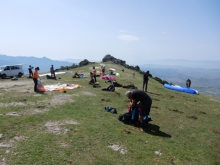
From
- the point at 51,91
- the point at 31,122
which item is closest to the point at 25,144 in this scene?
the point at 31,122

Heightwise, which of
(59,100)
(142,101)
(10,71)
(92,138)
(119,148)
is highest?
(10,71)

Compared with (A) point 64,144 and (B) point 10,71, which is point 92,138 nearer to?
(A) point 64,144

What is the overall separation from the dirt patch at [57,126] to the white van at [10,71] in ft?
110

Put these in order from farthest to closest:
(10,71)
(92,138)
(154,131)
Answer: (10,71) < (154,131) < (92,138)

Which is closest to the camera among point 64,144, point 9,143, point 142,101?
point 9,143

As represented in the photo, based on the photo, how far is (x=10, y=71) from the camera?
137ft

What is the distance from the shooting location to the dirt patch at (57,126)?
11.1m

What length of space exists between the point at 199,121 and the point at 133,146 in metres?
9.67

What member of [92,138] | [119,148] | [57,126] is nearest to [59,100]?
[57,126]

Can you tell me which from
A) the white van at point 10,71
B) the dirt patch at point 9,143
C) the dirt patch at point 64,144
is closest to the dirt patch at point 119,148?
the dirt patch at point 64,144

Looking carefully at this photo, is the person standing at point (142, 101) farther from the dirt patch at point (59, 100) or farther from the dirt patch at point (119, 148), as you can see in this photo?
the dirt patch at point (59, 100)

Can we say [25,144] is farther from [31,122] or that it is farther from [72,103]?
[72,103]

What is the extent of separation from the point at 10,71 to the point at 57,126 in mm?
35468

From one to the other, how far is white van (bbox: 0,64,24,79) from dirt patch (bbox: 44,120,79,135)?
33554 mm
